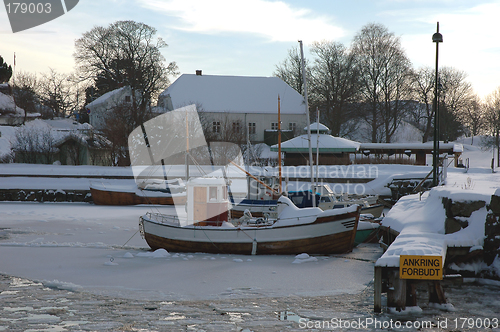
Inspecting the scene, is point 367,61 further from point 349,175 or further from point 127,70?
point 127,70

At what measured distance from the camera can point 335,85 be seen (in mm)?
55031

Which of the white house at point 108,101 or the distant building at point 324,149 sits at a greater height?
the white house at point 108,101

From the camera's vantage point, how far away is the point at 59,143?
4162cm

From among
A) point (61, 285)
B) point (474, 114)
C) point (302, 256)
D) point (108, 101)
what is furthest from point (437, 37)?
point (474, 114)

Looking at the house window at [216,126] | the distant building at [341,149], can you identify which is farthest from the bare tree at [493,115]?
the house window at [216,126]

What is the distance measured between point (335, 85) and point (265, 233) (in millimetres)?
43085

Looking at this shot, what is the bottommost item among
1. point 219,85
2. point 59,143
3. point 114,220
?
point 114,220

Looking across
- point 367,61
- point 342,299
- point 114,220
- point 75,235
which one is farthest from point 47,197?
point 367,61

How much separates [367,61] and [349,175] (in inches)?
934

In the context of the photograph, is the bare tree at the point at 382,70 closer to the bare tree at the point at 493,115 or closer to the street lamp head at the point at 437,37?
the bare tree at the point at 493,115

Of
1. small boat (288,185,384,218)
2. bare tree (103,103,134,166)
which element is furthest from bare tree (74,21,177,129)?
small boat (288,185,384,218)

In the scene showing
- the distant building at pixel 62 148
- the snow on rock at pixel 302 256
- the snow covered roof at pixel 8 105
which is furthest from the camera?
the snow covered roof at pixel 8 105

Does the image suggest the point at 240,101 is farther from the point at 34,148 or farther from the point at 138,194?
the point at 138,194

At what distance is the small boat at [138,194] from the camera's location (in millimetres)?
31484
